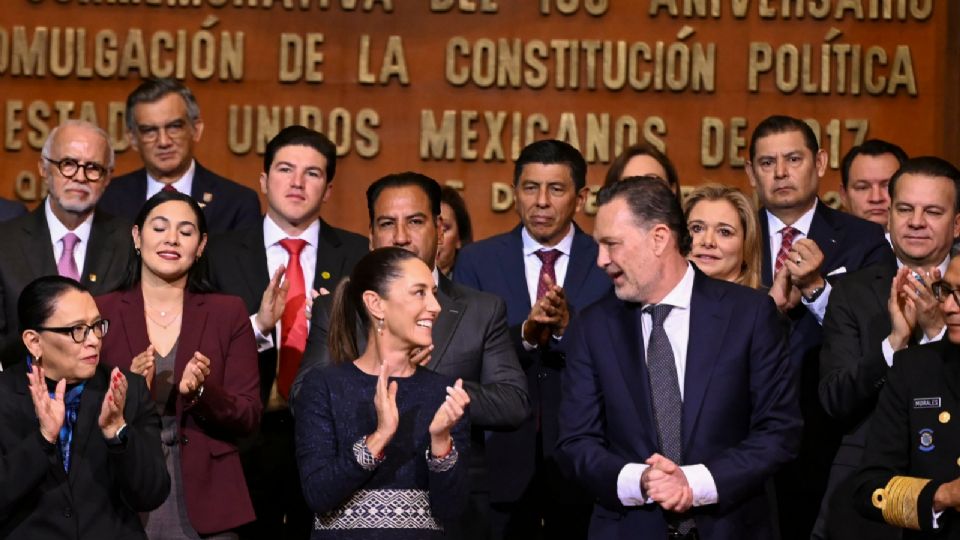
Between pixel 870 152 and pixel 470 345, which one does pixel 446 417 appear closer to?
pixel 470 345

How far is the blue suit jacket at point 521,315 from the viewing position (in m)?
6.22

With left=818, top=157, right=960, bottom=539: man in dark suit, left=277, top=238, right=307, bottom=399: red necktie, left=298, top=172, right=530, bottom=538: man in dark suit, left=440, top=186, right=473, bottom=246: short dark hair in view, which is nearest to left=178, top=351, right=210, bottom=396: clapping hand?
left=298, top=172, right=530, bottom=538: man in dark suit

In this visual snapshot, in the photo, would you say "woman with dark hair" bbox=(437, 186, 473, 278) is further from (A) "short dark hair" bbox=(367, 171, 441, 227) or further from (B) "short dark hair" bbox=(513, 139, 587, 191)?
(A) "short dark hair" bbox=(367, 171, 441, 227)

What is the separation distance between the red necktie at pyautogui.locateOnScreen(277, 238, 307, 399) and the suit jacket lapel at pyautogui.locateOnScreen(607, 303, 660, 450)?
5.09 ft

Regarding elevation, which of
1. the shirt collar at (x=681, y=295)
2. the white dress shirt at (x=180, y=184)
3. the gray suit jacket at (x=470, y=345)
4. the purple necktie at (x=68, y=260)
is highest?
the white dress shirt at (x=180, y=184)

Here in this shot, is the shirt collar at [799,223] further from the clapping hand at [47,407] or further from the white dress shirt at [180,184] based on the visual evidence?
the clapping hand at [47,407]

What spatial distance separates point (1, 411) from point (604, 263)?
1.96 meters

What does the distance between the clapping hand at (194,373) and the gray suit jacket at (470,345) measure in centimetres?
34

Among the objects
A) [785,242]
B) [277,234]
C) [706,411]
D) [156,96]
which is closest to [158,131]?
[156,96]

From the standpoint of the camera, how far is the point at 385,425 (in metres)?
4.62

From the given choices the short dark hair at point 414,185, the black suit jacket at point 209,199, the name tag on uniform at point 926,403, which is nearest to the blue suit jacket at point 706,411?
the name tag on uniform at point 926,403

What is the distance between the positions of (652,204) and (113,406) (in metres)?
1.78

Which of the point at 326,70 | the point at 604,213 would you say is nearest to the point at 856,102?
the point at 326,70

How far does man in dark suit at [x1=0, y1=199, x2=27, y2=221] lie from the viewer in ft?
22.9
